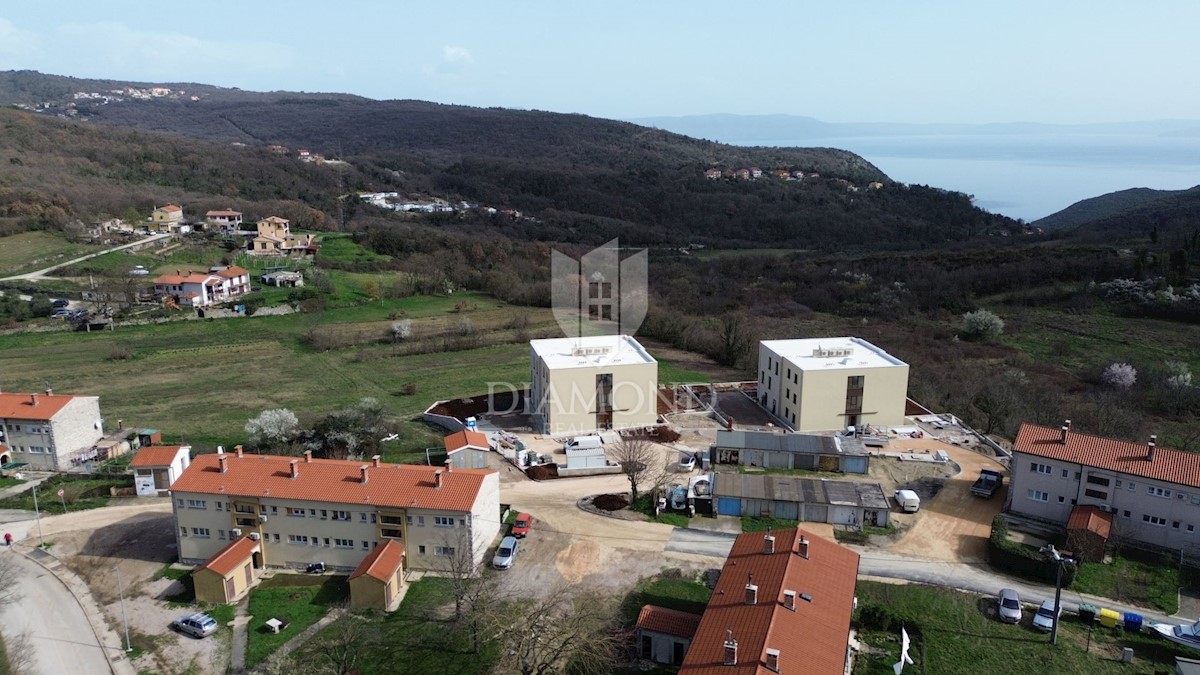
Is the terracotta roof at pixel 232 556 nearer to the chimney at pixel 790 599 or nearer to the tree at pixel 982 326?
the chimney at pixel 790 599

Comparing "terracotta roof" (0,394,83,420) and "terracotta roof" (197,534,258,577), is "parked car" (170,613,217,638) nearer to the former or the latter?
"terracotta roof" (197,534,258,577)

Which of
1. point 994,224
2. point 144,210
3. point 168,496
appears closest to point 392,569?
point 168,496

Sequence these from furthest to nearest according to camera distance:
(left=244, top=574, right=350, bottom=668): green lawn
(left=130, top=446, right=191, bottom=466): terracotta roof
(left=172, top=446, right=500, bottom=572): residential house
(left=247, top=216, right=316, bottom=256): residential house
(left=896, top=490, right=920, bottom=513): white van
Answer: (left=247, top=216, right=316, bottom=256): residential house, (left=130, top=446, right=191, bottom=466): terracotta roof, (left=896, top=490, right=920, bottom=513): white van, (left=172, top=446, right=500, bottom=572): residential house, (left=244, top=574, right=350, bottom=668): green lawn

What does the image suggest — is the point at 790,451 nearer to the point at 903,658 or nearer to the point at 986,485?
the point at 986,485

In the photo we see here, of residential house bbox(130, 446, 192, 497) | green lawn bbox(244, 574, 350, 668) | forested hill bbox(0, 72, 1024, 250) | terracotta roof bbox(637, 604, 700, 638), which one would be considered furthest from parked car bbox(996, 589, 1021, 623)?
forested hill bbox(0, 72, 1024, 250)

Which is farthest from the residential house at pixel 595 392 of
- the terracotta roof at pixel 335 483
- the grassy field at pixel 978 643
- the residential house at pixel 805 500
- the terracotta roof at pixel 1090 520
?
the terracotta roof at pixel 1090 520

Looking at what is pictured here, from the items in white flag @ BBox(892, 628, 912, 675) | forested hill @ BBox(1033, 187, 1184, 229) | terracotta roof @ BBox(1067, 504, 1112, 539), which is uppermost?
forested hill @ BBox(1033, 187, 1184, 229)

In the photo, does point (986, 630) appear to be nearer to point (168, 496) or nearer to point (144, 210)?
point (168, 496)
